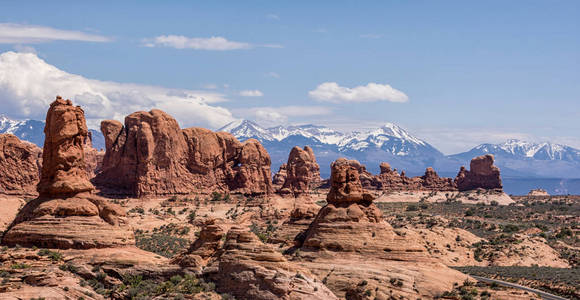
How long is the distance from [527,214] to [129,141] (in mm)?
71236

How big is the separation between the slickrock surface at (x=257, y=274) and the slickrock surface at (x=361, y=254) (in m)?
4.10

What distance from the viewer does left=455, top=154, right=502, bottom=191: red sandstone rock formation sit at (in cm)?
16662

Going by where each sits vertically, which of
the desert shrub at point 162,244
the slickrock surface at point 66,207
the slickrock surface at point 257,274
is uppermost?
the slickrock surface at point 66,207

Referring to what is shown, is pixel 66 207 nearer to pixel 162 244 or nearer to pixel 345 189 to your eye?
pixel 345 189

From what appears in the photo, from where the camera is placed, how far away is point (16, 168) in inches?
3792

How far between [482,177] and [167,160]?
84.9 m

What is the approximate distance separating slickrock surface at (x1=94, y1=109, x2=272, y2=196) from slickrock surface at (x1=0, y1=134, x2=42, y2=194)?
11727 mm

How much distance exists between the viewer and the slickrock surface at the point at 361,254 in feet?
155

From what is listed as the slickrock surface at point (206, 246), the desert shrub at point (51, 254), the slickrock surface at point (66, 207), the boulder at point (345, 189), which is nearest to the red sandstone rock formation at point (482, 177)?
the boulder at point (345, 189)

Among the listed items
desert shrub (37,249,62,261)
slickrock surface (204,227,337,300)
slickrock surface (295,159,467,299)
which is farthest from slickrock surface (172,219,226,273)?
desert shrub (37,249,62,261)

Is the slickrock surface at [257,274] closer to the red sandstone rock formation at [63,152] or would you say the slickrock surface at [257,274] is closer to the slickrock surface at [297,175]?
the red sandstone rock formation at [63,152]

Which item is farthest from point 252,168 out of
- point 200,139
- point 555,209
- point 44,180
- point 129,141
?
point 44,180

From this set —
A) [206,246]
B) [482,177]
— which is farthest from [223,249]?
[482,177]

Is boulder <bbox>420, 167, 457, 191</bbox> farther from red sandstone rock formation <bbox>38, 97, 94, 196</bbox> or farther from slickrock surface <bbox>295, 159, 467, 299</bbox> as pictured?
red sandstone rock formation <bbox>38, 97, 94, 196</bbox>
